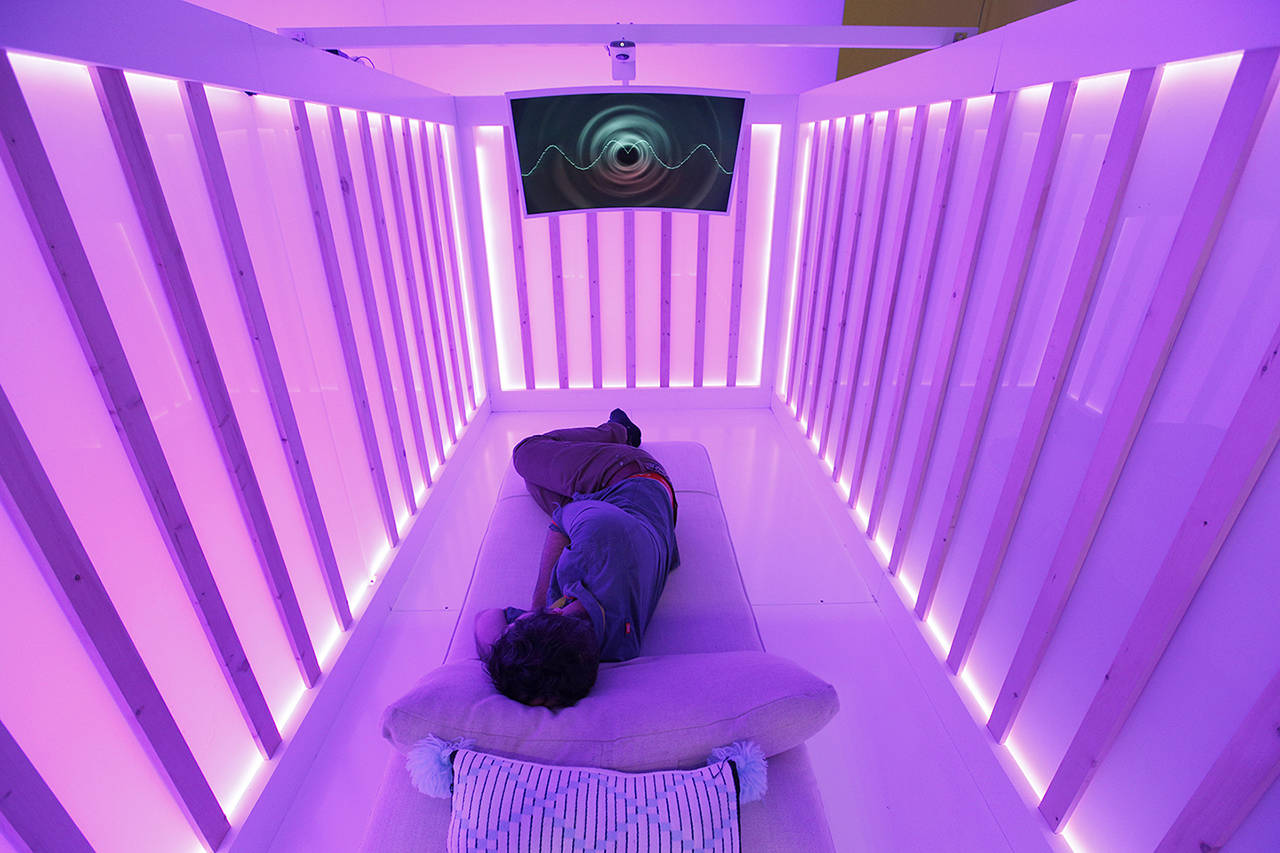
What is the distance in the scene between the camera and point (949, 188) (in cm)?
188

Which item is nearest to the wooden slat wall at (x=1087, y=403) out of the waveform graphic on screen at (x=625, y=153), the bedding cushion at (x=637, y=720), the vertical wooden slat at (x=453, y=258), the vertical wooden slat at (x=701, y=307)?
the bedding cushion at (x=637, y=720)

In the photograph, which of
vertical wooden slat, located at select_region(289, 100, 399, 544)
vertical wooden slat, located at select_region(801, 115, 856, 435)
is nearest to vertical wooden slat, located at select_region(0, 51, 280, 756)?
vertical wooden slat, located at select_region(289, 100, 399, 544)

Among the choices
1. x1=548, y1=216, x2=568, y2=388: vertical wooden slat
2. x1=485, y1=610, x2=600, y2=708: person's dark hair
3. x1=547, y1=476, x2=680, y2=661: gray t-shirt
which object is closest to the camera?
x1=485, y1=610, x2=600, y2=708: person's dark hair

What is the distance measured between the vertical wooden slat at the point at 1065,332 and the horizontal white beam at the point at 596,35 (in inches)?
44.7

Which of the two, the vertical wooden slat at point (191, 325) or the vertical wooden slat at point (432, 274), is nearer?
the vertical wooden slat at point (191, 325)

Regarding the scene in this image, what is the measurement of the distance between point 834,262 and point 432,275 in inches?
76.0

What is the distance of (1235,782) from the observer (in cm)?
95

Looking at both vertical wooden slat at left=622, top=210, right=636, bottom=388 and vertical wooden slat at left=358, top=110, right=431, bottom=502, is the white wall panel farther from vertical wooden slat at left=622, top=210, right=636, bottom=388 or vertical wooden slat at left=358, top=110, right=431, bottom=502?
vertical wooden slat at left=622, top=210, right=636, bottom=388

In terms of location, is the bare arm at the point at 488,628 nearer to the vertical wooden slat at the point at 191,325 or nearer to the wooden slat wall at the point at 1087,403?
the vertical wooden slat at the point at 191,325

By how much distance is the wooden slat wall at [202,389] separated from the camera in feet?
3.14

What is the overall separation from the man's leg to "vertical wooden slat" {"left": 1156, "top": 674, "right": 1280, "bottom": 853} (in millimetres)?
1528

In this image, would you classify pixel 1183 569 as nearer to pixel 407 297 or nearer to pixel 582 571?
pixel 582 571

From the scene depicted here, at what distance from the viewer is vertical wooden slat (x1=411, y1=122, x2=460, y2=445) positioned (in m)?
2.77

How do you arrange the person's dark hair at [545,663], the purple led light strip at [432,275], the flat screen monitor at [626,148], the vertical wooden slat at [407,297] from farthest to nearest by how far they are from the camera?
the purple led light strip at [432,275], the vertical wooden slat at [407,297], the flat screen monitor at [626,148], the person's dark hair at [545,663]
